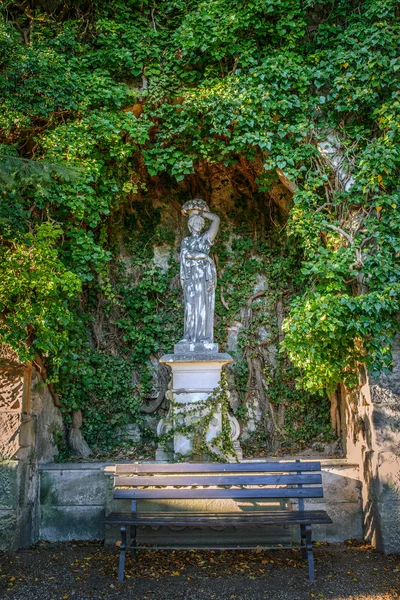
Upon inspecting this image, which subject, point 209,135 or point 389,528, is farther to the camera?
point 209,135

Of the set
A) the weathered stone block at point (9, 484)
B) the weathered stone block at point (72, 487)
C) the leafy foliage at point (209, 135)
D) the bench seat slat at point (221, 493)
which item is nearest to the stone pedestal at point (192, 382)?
the weathered stone block at point (72, 487)

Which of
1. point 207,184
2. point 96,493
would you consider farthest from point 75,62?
point 96,493

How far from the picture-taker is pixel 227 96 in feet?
18.4

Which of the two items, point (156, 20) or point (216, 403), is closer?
point (216, 403)

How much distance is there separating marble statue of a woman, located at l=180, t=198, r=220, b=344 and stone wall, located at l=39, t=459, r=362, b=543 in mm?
1708

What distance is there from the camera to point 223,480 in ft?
13.9

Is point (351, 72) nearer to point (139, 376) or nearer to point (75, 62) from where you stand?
point (75, 62)

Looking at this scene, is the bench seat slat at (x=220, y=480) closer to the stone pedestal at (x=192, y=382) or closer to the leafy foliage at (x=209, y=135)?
the stone pedestal at (x=192, y=382)

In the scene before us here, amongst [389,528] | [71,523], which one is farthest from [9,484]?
[389,528]

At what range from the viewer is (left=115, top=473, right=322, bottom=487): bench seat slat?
4.23 m

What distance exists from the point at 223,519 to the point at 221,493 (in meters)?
0.20

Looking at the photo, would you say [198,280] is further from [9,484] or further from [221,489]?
[9,484]

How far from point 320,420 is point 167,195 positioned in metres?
3.55

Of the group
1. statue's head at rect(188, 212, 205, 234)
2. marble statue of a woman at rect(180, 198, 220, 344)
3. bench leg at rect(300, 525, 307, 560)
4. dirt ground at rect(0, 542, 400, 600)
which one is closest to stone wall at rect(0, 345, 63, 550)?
dirt ground at rect(0, 542, 400, 600)
